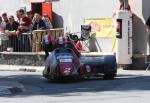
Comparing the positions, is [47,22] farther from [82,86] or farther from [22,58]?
[82,86]

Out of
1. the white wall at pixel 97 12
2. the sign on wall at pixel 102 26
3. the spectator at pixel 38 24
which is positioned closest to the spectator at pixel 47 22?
the spectator at pixel 38 24

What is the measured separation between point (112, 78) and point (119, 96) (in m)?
4.46

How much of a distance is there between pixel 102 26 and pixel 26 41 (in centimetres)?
334

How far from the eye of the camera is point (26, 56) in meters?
24.2

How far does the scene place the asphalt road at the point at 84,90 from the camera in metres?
13.8

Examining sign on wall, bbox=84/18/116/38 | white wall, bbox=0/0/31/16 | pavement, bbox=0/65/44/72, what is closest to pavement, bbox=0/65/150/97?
pavement, bbox=0/65/44/72

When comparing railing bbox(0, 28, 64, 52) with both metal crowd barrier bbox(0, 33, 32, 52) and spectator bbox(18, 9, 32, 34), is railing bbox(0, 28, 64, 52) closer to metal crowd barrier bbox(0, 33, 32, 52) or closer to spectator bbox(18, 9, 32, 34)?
metal crowd barrier bbox(0, 33, 32, 52)

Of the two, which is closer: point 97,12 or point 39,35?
point 97,12

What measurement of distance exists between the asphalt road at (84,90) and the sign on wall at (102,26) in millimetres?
3174

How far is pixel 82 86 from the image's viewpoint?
16.8m

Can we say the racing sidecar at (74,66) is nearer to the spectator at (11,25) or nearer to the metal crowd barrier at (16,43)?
the metal crowd barrier at (16,43)

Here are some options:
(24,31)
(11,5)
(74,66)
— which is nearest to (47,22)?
(24,31)

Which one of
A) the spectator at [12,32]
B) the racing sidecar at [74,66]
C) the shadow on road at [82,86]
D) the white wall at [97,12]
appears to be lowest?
the shadow on road at [82,86]

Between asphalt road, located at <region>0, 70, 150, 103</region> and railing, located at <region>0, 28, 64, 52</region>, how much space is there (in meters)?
4.01
